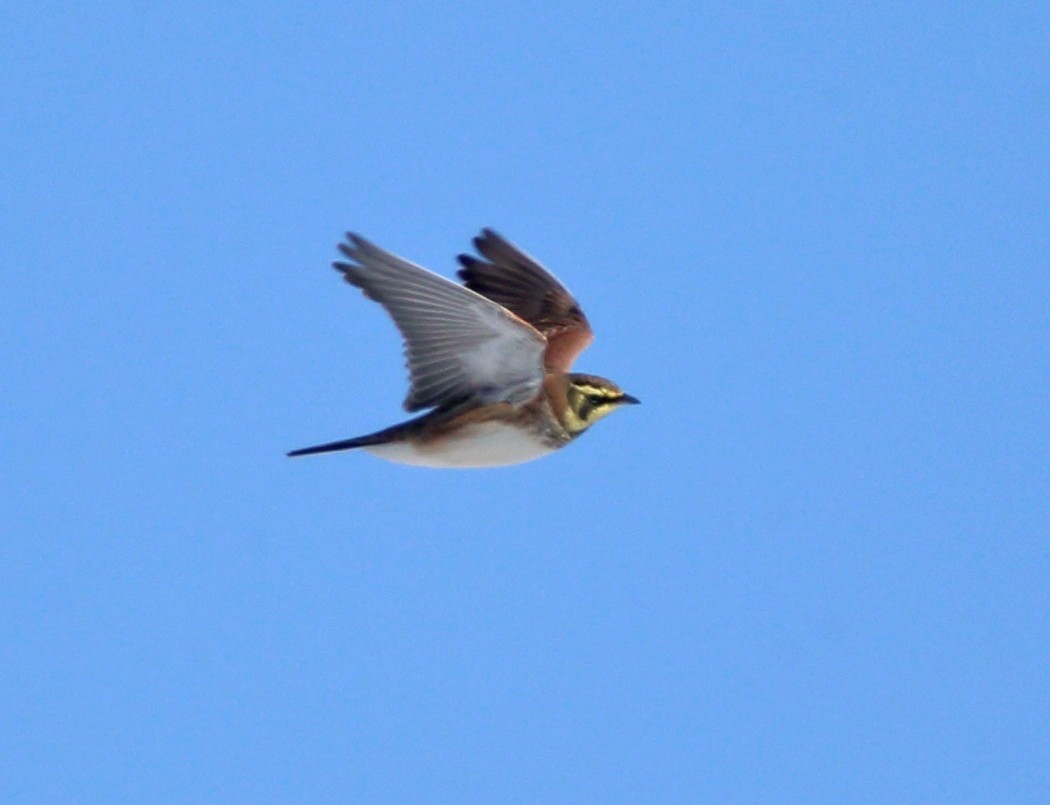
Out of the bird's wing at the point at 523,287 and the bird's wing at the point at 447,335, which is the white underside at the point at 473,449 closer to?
the bird's wing at the point at 447,335

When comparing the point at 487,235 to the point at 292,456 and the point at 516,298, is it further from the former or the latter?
the point at 292,456

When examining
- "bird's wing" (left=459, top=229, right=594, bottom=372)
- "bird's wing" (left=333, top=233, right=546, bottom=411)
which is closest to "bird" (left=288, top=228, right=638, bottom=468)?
"bird's wing" (left=333, top=233, right=546, bottom=411)

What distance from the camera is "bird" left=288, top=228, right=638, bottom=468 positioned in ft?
49.1

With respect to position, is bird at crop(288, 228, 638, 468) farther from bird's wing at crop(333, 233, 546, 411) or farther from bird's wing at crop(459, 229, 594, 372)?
bird's wing at crop(459, 229, 594, 372)

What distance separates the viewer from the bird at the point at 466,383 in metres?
15.0

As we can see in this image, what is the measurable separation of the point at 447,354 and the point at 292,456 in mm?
1629

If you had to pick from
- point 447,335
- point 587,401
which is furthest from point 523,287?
point 447,335

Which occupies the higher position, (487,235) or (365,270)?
(487,235)

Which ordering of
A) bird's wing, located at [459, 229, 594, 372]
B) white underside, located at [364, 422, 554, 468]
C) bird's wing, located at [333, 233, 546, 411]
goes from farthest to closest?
bird's wing, located at [459, 229, 594, 372]
white underside, located at [364, 422, 554, 468]
bird's wing, located at [333, 233, 546, 411]

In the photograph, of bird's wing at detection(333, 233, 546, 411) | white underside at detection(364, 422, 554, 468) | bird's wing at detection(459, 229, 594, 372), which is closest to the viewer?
bird's wing at detection(333, 233, 546, 411)

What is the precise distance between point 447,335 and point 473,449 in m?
1.21

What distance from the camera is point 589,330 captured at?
18.3 metres

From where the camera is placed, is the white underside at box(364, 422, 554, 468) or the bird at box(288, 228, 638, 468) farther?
the white underside at box(364, 422, 554, 468)

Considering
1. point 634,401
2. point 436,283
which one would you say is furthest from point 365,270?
point 634,401
